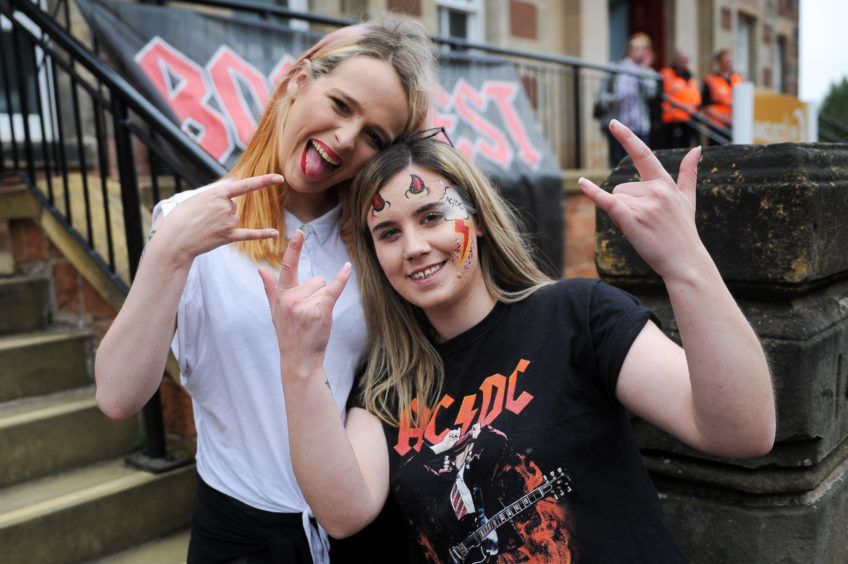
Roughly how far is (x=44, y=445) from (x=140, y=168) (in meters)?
3.06

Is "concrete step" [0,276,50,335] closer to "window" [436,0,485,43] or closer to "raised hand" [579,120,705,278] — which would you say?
"raised hand" [579,120,705,278]

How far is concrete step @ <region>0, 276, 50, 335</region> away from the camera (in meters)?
3.34

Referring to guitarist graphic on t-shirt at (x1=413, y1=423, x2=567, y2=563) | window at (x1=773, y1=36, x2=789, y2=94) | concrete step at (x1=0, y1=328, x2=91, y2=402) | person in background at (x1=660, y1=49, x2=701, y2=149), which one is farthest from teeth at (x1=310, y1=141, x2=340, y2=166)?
window at (x1=773, y1=36, x2=789, y2=94)

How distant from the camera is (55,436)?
9.22ft

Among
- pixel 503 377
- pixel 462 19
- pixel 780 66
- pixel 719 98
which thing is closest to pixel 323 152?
pixel 503 377

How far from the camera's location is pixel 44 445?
278cm

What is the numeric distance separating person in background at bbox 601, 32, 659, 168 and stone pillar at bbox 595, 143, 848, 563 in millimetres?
6943

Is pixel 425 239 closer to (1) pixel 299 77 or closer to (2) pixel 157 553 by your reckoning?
(1) pixel 299 77

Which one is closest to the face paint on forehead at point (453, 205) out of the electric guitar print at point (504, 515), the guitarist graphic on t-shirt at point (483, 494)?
the guitarist graphic on t-shirt at point (483, 494)

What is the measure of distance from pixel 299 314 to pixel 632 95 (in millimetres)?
8014

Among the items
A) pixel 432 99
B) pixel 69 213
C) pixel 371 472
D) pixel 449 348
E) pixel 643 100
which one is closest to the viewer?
pixel 371 472

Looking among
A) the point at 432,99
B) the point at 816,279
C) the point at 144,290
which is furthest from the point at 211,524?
the point at 816,279

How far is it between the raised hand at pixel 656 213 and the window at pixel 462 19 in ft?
26.0

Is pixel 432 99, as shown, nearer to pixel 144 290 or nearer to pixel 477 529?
pixel 144 290
